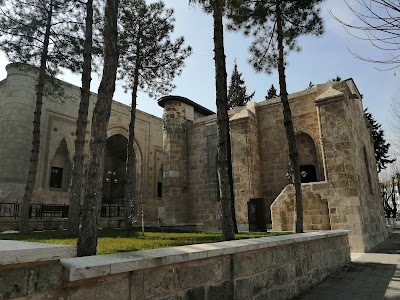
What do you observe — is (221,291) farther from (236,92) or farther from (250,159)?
(236,92)

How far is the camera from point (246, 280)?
3605 mm

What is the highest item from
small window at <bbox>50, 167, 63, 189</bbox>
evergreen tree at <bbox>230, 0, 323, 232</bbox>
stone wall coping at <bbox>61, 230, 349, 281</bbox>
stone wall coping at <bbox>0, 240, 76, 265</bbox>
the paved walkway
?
evergreen tree at <bbox>230, 0, 323, 232</bbox>

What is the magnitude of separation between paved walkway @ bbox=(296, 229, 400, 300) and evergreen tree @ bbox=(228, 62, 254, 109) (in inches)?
940

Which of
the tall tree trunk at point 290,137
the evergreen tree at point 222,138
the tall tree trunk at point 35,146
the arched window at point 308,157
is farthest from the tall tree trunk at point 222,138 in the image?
the arched window at point 308,157

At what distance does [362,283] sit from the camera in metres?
5.45

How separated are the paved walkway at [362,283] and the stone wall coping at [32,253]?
4089mm

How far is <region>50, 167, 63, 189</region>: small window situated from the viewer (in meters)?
16.7

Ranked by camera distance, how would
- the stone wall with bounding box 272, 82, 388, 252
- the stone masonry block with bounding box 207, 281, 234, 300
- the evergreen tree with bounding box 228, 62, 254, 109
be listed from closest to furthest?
1. the stone masonry block with bounding box 207, 281, 234, 300
2. the stone wall with bounding box 272, 82, 388, 252
3. the evergreen tree with bounding box 228, 62, 254, 109

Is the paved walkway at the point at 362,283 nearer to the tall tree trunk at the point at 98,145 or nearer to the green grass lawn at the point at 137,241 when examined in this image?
the green grass lawn at the point at 137,241

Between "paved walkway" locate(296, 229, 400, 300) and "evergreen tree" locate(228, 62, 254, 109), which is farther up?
"evergreen tree" locate(228, 62, 254, 109)

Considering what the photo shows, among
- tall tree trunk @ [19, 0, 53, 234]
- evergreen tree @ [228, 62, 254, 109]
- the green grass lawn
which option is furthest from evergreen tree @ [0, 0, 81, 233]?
evergreen tree @ [228, 62, 254, 109]

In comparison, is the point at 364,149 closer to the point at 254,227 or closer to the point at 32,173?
the point at 254,227

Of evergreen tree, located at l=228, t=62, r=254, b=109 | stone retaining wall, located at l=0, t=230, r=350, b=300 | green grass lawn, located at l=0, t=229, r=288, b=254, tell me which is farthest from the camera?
evergreen tree, located at l=228, t=62, r=254, b=109

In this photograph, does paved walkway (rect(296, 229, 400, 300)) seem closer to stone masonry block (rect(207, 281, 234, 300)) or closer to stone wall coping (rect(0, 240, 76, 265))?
stone masonry block (rect(207, 281, 234, 300))
